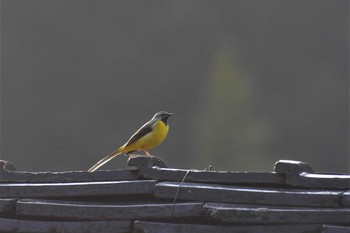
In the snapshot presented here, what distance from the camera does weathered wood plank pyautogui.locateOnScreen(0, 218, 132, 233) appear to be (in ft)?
20.2

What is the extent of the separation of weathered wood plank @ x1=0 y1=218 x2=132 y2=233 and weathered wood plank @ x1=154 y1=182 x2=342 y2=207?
1.00ft

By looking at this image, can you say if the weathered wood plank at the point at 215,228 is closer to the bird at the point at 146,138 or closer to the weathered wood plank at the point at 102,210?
the weathered wood plank at the point at 102,210

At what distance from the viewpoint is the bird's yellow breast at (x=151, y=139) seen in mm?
8680

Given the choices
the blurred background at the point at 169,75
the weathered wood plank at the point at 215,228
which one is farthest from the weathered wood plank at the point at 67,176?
the blurred background at the point at 169,75

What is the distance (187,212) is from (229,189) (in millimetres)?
285

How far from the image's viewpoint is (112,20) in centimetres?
2733

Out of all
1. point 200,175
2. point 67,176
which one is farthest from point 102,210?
point 200,175

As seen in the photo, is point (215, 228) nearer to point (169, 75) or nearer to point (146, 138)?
point (146, 138)

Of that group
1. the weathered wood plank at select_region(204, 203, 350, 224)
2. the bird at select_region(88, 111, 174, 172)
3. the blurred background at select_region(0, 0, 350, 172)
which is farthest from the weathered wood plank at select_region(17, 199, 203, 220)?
the blurred background at select_region(0, 0, 350, 172)

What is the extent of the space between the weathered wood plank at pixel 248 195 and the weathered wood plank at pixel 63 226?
0.30 meters

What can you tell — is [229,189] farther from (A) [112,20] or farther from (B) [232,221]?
(A) [112,20]

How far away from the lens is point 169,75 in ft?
85.8

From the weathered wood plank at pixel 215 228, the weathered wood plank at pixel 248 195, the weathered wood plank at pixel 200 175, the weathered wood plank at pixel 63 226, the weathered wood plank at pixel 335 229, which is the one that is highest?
the weathered wood plank at pixel 200 175

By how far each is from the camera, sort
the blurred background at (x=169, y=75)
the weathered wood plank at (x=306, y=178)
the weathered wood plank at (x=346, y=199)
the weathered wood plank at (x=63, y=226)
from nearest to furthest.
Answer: the weathered wood plank at (x=346, y=199)
the weathered wood plank at (x=306, y=178)
the weathered wood plank at (x=63, y=226)
the blurred background at (x=169, y=75)
